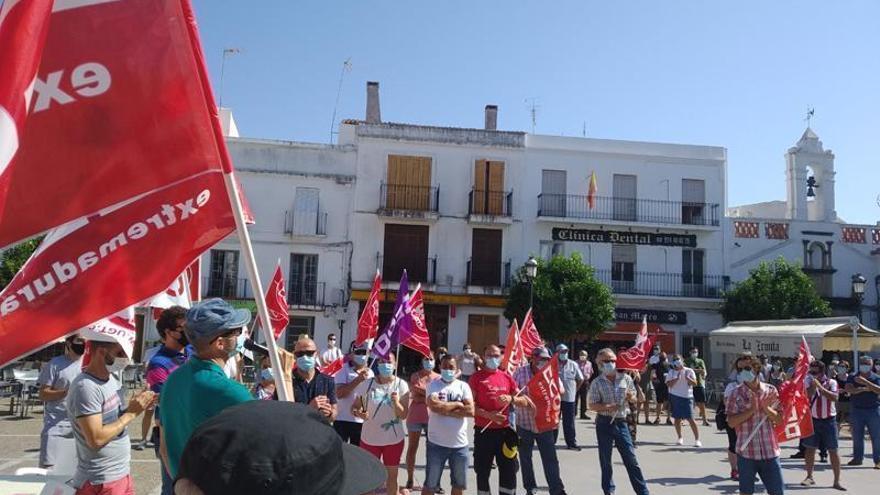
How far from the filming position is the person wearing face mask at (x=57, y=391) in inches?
259

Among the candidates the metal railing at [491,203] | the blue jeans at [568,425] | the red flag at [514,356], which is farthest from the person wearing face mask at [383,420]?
the metal railing at [491,203]

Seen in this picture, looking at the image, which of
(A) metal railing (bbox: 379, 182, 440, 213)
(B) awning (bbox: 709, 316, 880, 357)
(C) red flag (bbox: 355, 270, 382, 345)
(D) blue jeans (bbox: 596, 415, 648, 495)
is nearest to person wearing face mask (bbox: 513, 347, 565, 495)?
(D) blue jeans (bbox: 596, 415, 648, 495)

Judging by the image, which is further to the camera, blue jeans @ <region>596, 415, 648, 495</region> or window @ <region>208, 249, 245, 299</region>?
window @ <region>208, 249, 245, 299</region>

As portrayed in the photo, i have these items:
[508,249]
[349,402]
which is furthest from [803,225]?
[349,402]

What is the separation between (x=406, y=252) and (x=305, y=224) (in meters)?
4.23

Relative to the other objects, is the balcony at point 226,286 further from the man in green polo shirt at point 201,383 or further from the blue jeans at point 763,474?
the man in green polo shirt at point 201,383

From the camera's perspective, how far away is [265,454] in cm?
130

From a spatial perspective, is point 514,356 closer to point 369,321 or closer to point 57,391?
point 369,321

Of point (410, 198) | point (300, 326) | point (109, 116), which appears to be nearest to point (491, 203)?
point (410, 198)

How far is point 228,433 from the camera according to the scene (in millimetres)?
1341

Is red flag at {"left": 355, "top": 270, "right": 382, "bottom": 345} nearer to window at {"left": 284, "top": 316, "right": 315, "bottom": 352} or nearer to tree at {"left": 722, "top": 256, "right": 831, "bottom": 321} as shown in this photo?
window at {"left": 284, "top": 316, "right": 315, "bottom": 352}

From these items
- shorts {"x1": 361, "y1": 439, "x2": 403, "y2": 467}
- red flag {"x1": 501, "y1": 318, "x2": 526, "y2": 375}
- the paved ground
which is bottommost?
the paved ground

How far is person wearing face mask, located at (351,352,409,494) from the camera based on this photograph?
302 inches

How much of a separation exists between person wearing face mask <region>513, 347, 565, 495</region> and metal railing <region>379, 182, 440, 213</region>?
20.1m
